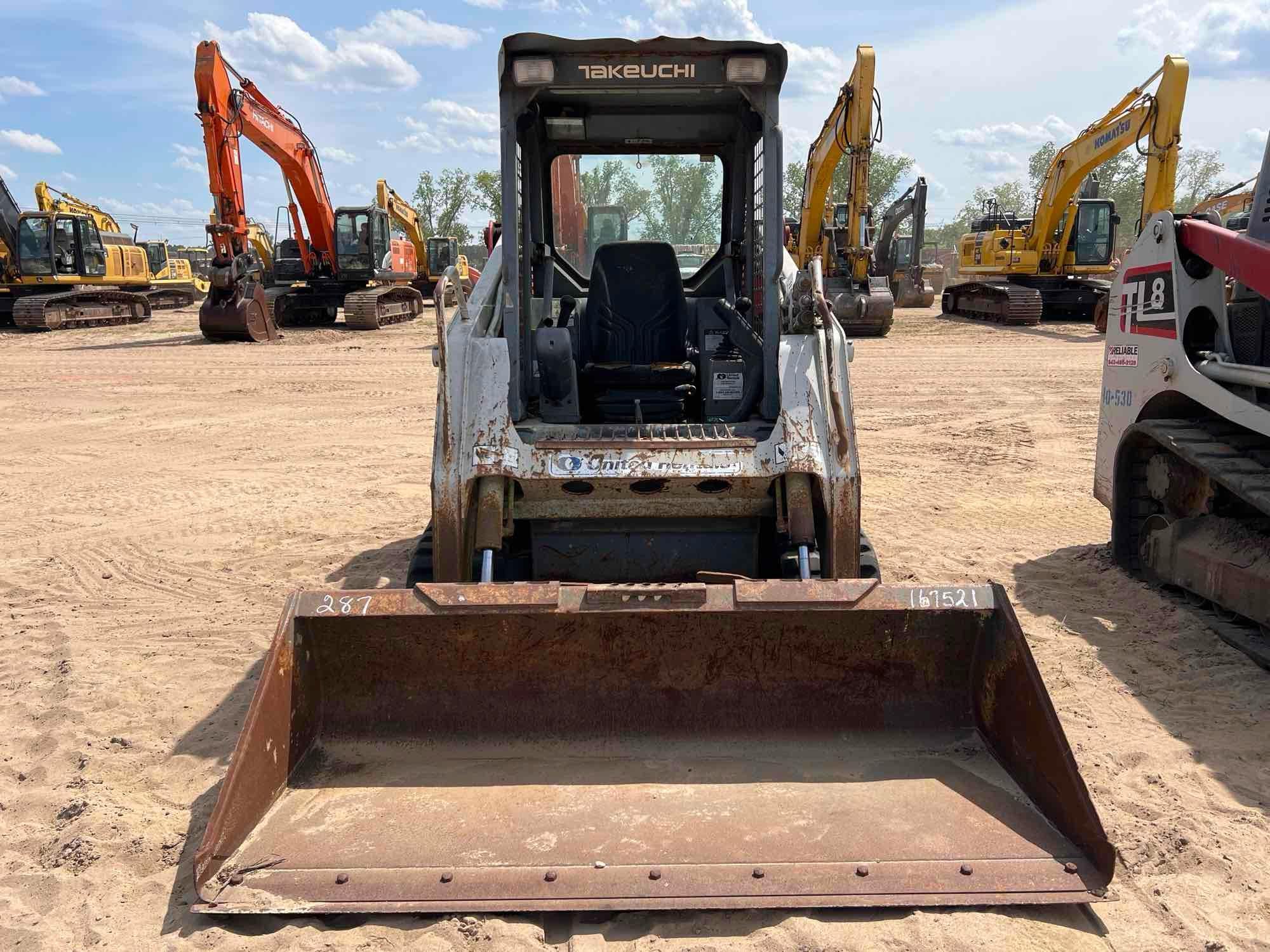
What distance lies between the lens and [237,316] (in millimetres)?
18094

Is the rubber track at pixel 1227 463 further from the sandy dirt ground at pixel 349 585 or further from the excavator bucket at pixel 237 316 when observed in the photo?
the excavator bucket at pixel 237 316

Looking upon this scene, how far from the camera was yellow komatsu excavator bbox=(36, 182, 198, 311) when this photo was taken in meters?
25.3

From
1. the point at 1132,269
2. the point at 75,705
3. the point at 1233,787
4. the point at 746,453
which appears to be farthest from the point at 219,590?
the point at 1132,269

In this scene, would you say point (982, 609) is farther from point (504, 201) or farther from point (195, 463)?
point (195, 463)

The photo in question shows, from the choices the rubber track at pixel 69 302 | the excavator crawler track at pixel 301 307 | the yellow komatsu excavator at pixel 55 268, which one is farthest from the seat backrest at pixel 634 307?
the yellow komatsu excavator at pixel 55 268

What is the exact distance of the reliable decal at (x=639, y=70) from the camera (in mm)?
3934

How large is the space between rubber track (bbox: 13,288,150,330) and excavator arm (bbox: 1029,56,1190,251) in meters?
20.8

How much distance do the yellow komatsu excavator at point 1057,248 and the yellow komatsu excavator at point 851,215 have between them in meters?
3.42

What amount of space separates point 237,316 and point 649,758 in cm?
1697

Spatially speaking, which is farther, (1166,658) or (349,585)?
(349,585)

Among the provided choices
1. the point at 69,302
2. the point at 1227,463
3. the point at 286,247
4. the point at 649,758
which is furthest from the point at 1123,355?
the point at 69,302

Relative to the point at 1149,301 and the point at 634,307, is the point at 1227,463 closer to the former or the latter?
the point at 1149,301

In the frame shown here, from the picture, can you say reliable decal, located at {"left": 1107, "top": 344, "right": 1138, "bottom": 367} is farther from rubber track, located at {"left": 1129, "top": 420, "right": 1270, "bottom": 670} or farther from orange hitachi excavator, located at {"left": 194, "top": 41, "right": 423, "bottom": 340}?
orange hitachi excavator, located at {"left": 194, "top": 41, "right": 423, "bottom": 340}

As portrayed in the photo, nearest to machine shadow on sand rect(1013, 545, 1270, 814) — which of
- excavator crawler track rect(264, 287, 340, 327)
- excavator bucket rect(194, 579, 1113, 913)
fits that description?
excavator bucket rect(194, 579, 1113, 913)
